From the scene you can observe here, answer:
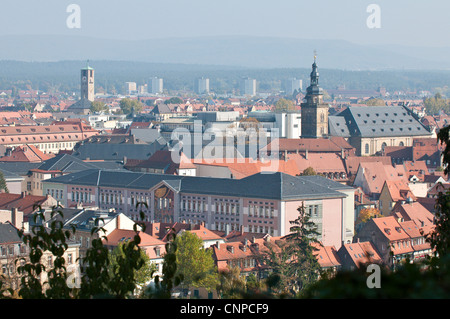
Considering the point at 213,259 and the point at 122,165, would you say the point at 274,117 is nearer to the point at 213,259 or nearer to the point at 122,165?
the point at 122,165

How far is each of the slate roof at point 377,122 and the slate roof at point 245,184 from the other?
4764cm

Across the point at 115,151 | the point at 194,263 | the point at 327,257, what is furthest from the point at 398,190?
the point at 194,263

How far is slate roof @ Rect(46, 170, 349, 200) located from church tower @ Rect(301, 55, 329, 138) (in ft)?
146

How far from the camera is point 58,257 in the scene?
13680 mm

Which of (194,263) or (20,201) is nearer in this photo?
(194,263)

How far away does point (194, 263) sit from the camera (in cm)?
4197

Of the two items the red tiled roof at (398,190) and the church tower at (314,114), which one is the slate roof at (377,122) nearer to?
the church tower at (314,114)

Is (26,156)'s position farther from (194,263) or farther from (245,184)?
(194,263)

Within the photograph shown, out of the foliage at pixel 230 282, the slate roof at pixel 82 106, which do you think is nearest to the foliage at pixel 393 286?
the foliage at pixel 230 282

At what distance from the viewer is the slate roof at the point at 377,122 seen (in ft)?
368

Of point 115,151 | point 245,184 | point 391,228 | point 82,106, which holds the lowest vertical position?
point 82,106

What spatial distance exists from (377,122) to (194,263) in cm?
7440

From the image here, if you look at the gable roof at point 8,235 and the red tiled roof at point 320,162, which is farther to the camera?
the red tiled roof at point 320,162
